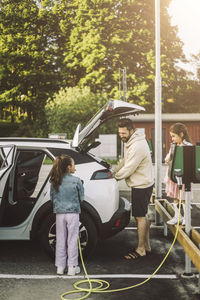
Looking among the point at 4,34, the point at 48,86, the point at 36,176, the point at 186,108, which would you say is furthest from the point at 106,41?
the point at 36,176

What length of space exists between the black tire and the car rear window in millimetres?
714

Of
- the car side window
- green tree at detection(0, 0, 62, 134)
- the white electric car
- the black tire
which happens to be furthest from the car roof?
green tree at detection(0, 0, 62, 134)

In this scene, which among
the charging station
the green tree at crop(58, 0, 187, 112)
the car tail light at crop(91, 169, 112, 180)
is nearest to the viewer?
the charging station

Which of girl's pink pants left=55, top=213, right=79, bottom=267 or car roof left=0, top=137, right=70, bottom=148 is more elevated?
car roof left=0, top=137, right=70, bottom=148

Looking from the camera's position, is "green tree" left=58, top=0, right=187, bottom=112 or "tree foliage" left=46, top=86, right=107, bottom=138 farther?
"green tree" left=58, top=0, right=187, bottom=112

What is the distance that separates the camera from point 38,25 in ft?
135

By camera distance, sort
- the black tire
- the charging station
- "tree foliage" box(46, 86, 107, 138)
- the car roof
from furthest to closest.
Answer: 1. "tree foliage" box(46, 86, 107, 138)
2. the car roof
3. the black tire
4. the charging station

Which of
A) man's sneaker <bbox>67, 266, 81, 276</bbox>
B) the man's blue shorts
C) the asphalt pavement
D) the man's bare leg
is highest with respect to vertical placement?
the man's blue shorts

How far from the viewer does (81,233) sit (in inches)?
233

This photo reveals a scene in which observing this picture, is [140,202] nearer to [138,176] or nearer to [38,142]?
[138,176]

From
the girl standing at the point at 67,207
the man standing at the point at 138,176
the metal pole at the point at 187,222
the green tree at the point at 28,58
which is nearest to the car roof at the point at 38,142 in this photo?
the girl standing at the point at 67,207

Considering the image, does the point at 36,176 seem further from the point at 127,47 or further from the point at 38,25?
the point at 38,25

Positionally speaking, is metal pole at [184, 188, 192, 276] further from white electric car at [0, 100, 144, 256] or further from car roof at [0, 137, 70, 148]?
car roof at [0, 137, 70, 148]

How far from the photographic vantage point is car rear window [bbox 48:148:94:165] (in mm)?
6090
